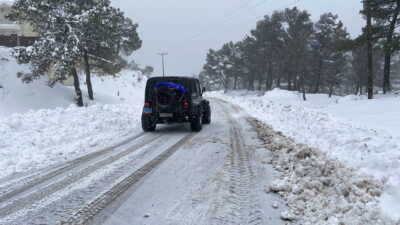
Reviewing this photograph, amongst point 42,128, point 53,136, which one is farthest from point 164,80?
point 42,128

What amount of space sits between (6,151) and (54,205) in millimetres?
4773

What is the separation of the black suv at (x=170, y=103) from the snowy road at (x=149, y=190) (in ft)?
10.7

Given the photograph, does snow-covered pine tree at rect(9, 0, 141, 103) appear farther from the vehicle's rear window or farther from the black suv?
the black suv

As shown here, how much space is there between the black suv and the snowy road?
327 cm

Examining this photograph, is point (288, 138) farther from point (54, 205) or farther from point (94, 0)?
point (94, 0)

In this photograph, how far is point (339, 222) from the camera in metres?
3.54

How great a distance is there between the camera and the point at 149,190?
5051 mm

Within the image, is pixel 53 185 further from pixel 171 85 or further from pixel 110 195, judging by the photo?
pixel 171 85

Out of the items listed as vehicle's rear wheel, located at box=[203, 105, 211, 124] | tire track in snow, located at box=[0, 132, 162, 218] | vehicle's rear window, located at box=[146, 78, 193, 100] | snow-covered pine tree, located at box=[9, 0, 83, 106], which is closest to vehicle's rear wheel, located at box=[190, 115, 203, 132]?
vehicle's rear window, located at box=[146, 78, 193, 100]

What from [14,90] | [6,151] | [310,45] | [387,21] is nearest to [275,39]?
[310,45]

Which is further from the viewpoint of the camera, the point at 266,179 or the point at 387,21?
the point at 387,21

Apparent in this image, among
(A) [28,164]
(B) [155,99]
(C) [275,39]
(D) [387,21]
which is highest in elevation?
(C) [275,39]

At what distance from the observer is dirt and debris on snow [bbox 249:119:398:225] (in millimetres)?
3601

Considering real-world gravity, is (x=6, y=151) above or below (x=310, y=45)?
below
